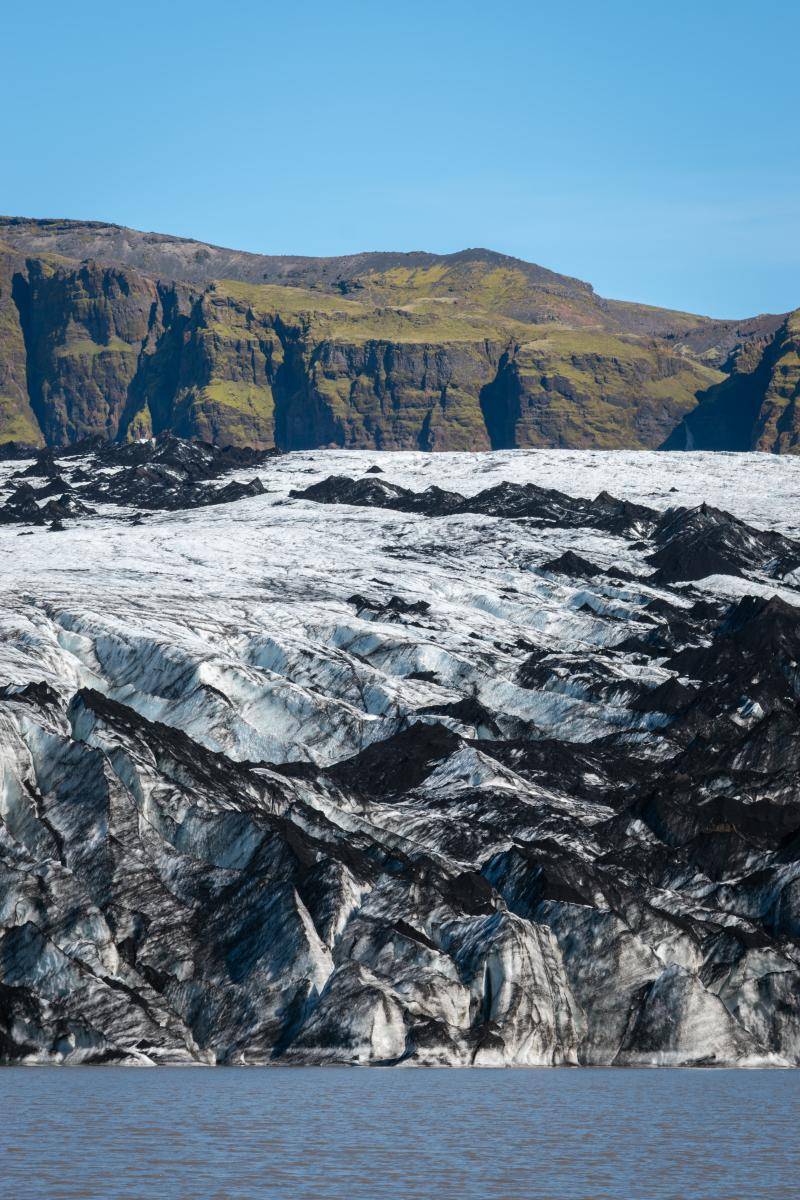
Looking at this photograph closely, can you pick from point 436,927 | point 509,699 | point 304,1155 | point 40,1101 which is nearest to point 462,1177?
point 304,1155

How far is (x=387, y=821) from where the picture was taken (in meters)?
86.7

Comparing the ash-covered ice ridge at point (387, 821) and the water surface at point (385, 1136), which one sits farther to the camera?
the ash-covered ice ridge at point (387, 821)

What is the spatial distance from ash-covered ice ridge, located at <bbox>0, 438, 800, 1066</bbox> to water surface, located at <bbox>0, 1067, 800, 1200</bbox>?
4.35 metres

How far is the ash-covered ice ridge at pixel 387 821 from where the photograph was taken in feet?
216

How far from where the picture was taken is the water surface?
3725cm

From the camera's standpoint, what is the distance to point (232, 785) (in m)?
80.1

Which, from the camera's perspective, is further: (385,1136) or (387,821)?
(387,821)

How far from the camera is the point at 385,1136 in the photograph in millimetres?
44625

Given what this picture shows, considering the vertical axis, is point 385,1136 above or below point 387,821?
below

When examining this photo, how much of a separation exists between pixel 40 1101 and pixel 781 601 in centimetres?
9584

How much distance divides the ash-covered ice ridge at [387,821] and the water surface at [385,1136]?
435 centimetres

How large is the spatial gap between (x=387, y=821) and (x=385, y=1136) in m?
42.1

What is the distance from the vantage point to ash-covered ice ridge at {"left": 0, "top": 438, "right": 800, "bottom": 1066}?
65.9m

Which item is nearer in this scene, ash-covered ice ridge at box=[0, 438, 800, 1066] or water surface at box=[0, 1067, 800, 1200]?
water surface at box=[0, 1067, 800, 1200]
